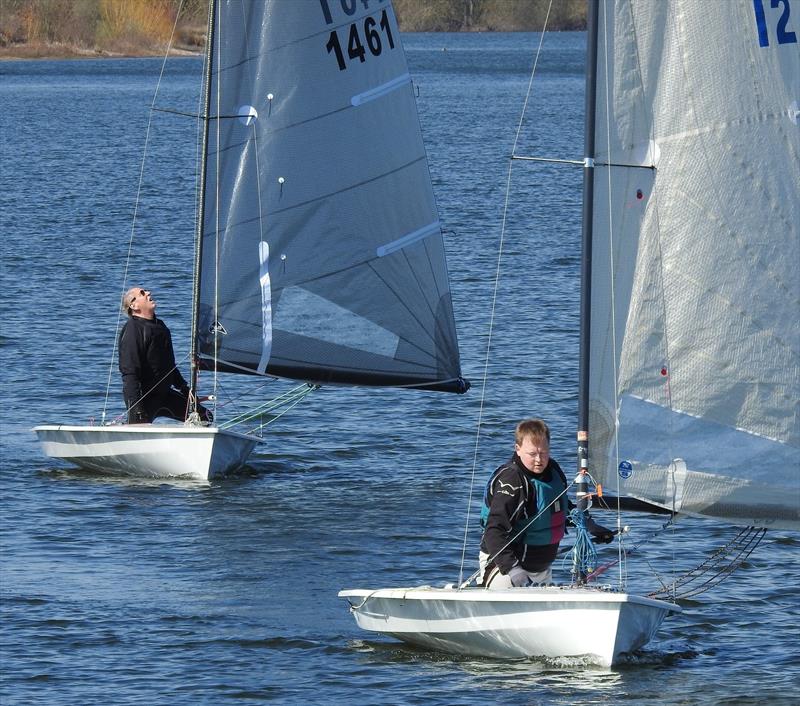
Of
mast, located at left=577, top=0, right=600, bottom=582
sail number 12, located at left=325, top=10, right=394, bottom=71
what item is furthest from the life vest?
sail number 12, located at left=325, top=10, right=394, bottom=71

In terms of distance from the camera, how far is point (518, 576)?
41.9ft

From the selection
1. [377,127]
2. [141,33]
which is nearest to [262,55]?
[377,127]

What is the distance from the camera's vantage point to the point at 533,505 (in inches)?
497

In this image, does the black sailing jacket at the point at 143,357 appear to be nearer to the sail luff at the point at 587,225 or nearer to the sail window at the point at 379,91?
the sail window at the point at 379,91

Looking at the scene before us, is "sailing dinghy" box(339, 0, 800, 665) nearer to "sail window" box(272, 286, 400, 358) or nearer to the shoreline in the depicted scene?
"sail window" box(272, 286, 400, 358)

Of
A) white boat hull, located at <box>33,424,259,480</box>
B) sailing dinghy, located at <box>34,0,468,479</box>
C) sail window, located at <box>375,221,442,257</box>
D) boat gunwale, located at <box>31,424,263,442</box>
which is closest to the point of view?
boat gunwale, located at <box>31,424,263,442</box>

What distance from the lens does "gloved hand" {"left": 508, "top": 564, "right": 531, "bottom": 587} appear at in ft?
41.9

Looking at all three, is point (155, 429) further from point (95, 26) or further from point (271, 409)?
point (95, 26)

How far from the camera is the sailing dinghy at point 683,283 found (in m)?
12.1

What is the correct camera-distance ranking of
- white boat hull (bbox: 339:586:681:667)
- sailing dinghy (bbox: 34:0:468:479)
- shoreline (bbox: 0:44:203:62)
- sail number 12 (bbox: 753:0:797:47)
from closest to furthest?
sail number 12 (bbox: 753:0:797:47) → white boat hull (bbox: 339:586:681:667) → sailing dinghy (bbox: 34:0:468:479) → shoreline (bbox: 0:44:203:62)

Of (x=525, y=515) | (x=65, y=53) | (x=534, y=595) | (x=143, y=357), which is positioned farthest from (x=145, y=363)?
(x=65, y=53)

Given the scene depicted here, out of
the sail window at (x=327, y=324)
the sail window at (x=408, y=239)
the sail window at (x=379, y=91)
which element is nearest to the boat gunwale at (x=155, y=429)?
the sail window at (x=327, y=324)

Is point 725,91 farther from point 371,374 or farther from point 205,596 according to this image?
point 371,374

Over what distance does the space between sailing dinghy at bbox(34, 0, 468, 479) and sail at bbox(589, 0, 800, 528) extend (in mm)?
8015
